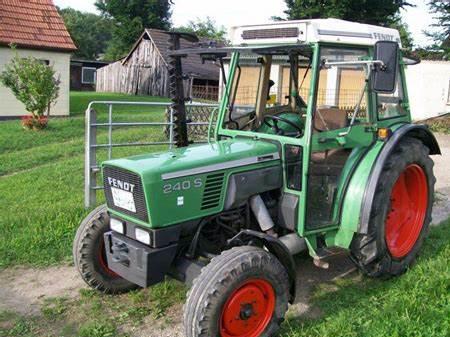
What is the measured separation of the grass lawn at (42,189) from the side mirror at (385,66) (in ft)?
11.9

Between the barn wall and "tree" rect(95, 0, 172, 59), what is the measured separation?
10.4 meters

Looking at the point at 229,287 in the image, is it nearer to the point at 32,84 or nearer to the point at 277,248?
the point at 277,248

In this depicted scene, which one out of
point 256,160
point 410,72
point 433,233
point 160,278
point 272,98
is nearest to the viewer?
point 160,278

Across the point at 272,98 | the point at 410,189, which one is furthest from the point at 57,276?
the point at 410,189

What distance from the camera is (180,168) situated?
3.88 m

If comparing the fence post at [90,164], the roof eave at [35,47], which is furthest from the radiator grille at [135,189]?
the roof eave at [35,47]

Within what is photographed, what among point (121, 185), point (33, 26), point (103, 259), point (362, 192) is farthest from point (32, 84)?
point (362, 192)

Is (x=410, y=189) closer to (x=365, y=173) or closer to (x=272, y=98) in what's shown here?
(x=365, y=173)

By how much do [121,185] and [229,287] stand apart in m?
1.13

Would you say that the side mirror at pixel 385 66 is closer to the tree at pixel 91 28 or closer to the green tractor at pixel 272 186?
the green tractor at pixel 272 186

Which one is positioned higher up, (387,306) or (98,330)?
Result: (387,306)

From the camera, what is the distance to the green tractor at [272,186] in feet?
12.5

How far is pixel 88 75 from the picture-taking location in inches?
1800

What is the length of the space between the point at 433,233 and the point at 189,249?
3.43m
